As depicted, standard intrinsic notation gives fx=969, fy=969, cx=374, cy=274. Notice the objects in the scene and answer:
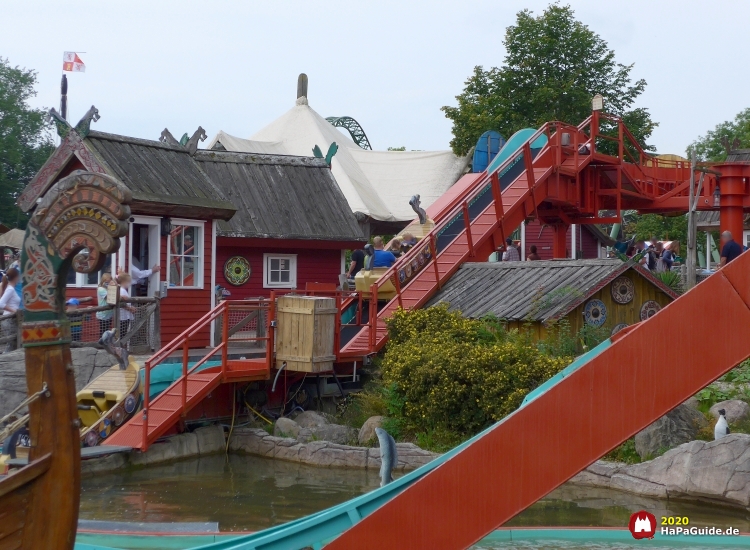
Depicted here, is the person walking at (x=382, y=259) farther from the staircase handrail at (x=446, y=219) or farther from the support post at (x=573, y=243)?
the support post at (x=573, y=243)

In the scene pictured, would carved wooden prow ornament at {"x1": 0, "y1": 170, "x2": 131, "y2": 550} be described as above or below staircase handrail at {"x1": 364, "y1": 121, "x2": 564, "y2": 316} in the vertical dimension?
below

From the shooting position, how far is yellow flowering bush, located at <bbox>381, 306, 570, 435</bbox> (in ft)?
44.5

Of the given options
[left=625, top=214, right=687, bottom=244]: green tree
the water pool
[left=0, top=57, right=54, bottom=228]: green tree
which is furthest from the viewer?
[left=0, top=57, right=54, bottom=228]: green tree

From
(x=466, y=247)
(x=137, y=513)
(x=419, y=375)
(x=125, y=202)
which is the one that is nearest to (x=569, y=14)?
(x=466, y=247)

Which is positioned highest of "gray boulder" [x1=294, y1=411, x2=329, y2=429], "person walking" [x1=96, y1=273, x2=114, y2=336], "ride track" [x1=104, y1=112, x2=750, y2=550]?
"person walking" [x1=96, y1=273, x2=114, y2=336]

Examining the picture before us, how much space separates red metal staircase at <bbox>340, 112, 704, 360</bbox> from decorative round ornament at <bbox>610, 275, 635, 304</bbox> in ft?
10.1

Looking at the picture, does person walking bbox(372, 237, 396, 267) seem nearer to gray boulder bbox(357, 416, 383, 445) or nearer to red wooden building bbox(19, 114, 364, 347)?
red wooden building bbox(19, 114, 364, 347)

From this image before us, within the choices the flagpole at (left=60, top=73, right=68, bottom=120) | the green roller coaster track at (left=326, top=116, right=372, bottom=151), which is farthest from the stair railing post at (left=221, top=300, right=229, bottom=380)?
the green roller coaster track at (left=326, top=116, right=372, bottom=151)

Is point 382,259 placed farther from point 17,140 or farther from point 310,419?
point 17,140

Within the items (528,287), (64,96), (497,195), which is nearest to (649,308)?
(528,287)

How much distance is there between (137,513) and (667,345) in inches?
316

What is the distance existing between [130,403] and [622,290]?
8107 mm

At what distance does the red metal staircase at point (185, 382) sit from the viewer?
44.2ft

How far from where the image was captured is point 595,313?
15.8 meters
